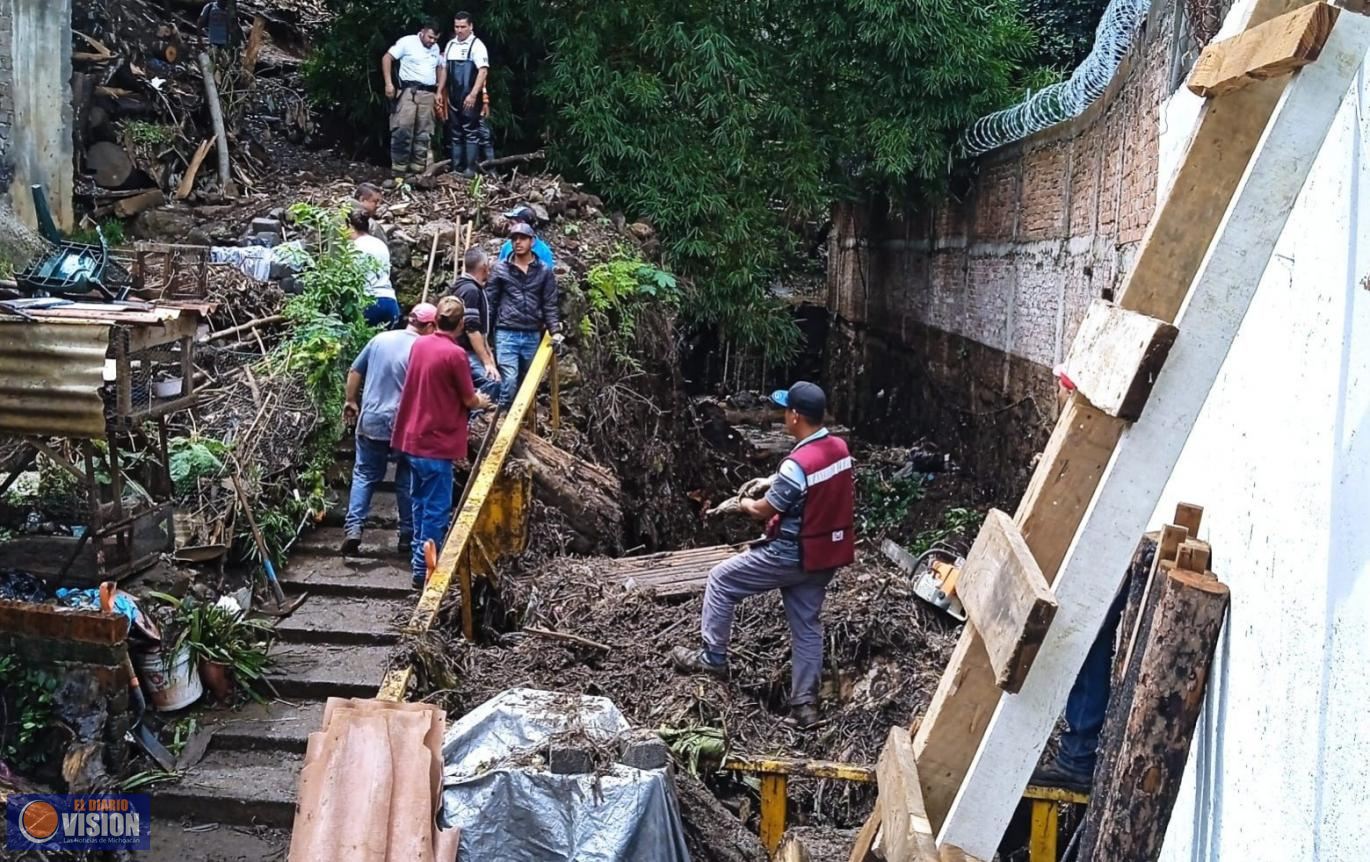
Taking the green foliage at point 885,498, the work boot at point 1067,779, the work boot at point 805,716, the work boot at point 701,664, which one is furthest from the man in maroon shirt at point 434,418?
the green foliage at point 885,498

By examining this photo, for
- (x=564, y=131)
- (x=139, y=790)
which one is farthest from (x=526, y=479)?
(x=564, y=131)

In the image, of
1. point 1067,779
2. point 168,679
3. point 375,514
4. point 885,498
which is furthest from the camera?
point 885,498

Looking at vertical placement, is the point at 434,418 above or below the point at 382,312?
below

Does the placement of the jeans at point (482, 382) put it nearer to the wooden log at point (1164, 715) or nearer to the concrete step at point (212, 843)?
the concrete step at point (212, 843)

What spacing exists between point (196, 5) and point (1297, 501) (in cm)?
1583

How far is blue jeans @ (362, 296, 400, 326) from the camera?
988 cm

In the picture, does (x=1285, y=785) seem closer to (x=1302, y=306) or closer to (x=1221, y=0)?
(x=1302, y=306)

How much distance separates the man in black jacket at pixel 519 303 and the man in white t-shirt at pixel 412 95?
4700 millimetres

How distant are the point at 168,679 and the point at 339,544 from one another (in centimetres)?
198

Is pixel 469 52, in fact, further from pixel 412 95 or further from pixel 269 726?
pixel 269 726

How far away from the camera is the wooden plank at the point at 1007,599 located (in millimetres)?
2572

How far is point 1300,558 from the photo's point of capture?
3.07 m

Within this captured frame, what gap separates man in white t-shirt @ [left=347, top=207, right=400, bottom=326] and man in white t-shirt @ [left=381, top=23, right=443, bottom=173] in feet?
13.1

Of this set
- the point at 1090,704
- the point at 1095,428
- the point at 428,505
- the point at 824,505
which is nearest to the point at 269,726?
the point at 428,505
